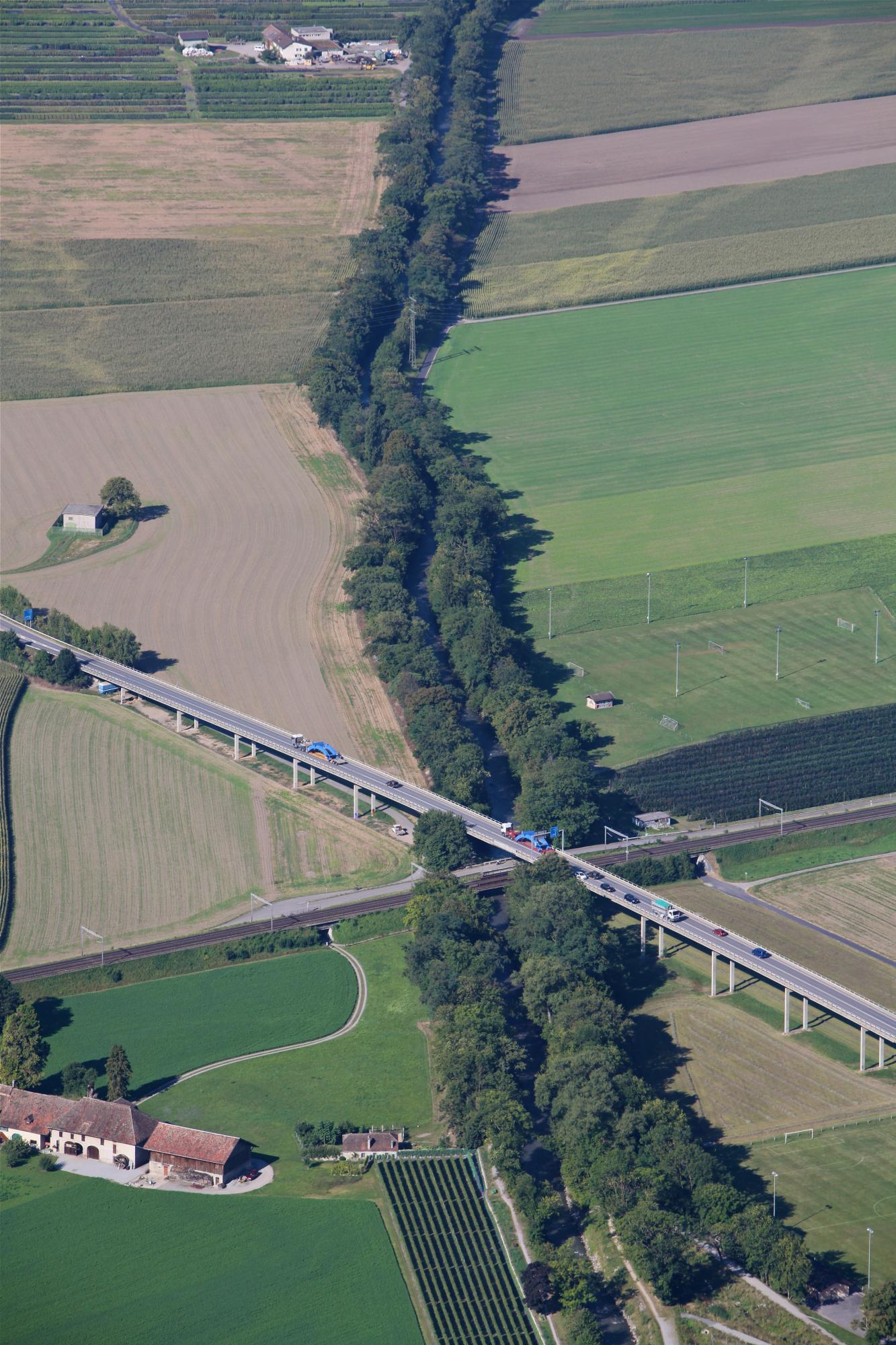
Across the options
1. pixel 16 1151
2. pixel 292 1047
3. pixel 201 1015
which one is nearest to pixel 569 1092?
pixel 292 1047

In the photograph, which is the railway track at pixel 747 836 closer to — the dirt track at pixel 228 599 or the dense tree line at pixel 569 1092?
the dense tree line at pixel 569 1092

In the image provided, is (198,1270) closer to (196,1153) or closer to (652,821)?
(196,1153)

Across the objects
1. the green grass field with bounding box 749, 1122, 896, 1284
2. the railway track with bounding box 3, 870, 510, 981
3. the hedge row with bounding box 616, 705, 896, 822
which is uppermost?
the hedge row with bounding box 616, 705, 896, 822

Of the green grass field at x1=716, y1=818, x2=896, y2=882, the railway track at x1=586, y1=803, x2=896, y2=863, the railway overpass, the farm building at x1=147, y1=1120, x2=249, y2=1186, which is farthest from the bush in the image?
the green grass field at x1=716, y1=818, x2=896, y2=882

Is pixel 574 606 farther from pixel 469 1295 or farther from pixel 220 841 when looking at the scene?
pixel 469 1295

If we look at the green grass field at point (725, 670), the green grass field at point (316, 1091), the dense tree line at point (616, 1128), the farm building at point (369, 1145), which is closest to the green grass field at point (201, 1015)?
the green grass field at point (316, 1091)

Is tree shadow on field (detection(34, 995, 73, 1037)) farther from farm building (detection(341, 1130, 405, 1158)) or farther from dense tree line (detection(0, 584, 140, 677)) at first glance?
dense tree line (detection(0, 584, 140, 677))

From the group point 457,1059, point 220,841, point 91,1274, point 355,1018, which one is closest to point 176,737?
point 220,841
